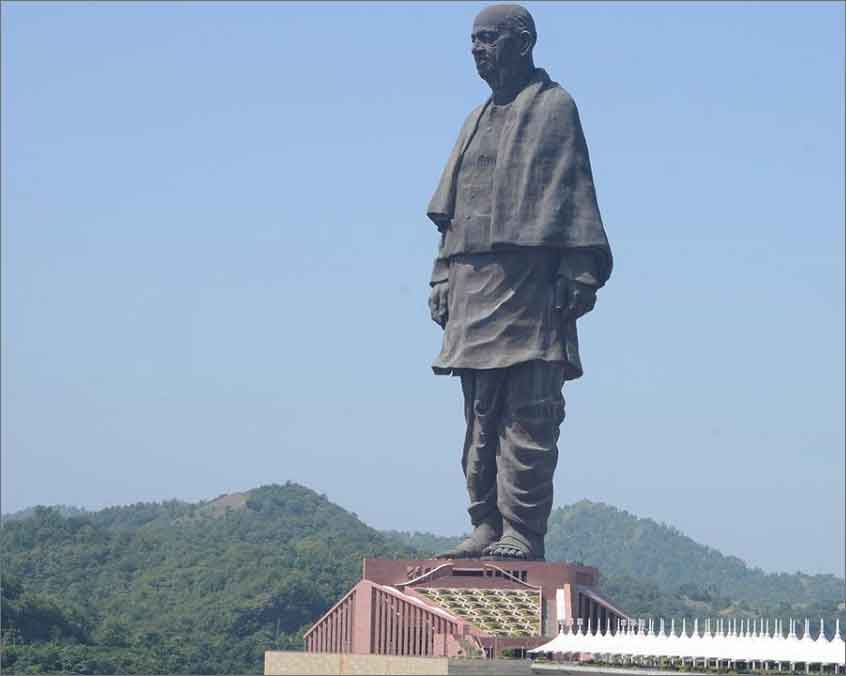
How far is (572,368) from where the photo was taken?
33.2 m

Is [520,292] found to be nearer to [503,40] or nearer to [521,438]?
[521,438]

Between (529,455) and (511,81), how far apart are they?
5969 mm

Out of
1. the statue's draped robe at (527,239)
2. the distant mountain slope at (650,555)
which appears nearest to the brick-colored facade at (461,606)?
the statue's draped robe at (527,239)

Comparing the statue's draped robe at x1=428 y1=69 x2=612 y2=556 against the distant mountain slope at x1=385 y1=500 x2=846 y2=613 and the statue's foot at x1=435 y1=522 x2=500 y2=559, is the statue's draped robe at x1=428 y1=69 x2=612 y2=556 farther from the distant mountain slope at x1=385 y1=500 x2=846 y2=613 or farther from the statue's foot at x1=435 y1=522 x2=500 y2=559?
the distant mountain slope at x1=385 y1=500 x2=846 y2=613

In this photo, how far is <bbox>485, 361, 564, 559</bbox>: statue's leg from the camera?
32.8 metres

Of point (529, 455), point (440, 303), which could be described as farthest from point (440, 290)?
point (529, 455)

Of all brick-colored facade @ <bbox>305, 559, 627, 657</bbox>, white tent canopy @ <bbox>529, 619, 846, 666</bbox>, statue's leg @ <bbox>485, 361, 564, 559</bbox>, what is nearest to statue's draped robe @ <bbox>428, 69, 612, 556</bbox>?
statue's leg @ <bbox>485, 361, 564, 559</bbox>

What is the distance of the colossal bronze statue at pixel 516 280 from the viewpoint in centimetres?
3288

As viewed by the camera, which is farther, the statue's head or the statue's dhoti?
the statue's head

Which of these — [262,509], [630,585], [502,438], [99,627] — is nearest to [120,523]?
[262,509]

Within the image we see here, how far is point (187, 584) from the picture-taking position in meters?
65.9

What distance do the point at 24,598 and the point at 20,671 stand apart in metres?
6.49

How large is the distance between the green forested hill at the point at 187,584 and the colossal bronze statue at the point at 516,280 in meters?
17.3

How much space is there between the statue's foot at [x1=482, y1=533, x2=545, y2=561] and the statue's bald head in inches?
308
